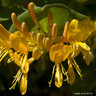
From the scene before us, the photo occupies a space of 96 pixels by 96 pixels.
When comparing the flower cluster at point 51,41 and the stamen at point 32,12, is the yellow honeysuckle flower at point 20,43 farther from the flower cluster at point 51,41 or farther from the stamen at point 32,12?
the stamen at point 32,12

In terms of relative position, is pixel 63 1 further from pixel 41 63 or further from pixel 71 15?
pixel 41 63

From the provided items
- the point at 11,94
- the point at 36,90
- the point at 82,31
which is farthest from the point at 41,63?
the point at 82,31

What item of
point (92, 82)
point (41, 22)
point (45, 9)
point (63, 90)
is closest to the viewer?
point (45, 9)

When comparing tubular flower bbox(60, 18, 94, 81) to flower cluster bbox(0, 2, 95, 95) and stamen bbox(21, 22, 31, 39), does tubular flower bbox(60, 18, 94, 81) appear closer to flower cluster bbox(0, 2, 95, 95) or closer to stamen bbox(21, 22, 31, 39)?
flower cluster bbox(0, 2, 95, 95)

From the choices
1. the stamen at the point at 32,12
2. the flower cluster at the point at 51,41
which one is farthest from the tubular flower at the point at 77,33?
the stamen at the point at 32,12

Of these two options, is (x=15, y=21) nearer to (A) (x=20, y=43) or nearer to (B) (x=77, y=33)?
(A) (x=20, y=43)

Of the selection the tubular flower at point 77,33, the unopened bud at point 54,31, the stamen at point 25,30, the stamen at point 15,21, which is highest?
the stamen at point 15,21

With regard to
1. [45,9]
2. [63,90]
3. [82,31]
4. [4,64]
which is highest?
→ [45,9]

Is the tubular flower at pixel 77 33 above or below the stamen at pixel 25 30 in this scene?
below
